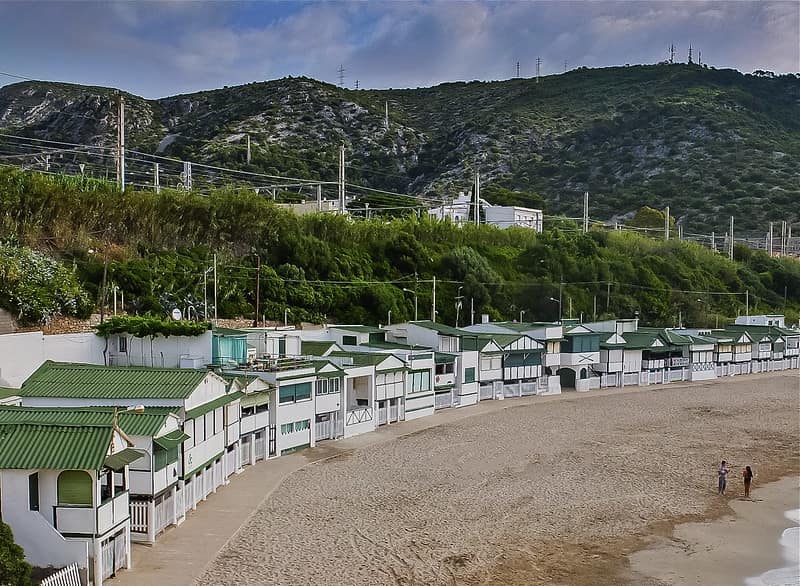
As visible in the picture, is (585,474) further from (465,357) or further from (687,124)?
(687,124)

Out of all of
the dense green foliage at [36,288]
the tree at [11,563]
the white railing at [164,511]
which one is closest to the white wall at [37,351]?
the dense green foliage at [36,288]

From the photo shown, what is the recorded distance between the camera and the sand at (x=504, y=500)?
748 inches

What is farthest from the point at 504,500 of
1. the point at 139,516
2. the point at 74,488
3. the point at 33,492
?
the point at 33,492

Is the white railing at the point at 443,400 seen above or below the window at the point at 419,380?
below

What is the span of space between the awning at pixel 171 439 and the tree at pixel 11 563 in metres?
4.51

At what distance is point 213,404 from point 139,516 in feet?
15.6

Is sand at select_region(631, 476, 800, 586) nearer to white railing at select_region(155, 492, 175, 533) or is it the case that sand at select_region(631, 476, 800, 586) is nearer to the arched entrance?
white railing at select_region(155, 492, 175, 533)

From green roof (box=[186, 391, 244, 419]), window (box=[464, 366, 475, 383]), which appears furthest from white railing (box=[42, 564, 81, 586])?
window (box=[464, 366, 475, 383])

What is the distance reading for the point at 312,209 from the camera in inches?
2699

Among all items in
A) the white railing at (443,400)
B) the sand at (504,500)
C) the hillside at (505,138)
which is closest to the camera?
the sand at (504,500)

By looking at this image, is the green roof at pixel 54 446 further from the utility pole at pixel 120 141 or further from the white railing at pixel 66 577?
the utility pole at pixel 120 141

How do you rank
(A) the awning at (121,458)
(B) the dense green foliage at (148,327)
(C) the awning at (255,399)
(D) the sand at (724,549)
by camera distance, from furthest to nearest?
(B) the dense green foliage at (148,327), (C) the awning at (255,399), (D) the sand at (724,549), (A) the awning at (121,458)

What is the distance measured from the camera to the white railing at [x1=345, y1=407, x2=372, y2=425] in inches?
1315

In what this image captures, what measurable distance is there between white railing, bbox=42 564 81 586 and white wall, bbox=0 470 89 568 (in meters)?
0.20
